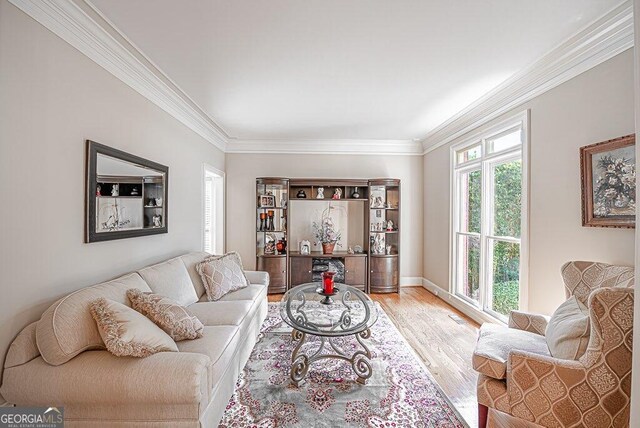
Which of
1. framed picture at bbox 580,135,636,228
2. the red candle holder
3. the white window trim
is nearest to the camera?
framed picture at bbox 580,135,636,228

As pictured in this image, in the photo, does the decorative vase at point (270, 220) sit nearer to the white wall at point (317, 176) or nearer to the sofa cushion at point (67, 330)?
the white wall at point (317, 176)

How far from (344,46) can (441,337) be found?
3.15m

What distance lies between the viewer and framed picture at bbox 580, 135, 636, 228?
6.31 feet

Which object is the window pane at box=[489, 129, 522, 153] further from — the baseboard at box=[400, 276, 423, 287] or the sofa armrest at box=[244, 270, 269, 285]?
the sofa armrest at box=[244, 270, 269, 285]

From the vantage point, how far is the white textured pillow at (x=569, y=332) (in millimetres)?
1555

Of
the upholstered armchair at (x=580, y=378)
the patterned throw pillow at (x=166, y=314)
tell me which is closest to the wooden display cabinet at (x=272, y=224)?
the patterned throw pillow at (x=166, y=314)

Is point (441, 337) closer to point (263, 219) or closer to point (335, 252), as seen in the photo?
point (335, 252)

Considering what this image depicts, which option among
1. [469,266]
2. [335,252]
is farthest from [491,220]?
[335,252]

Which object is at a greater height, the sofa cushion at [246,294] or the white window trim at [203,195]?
the white window trim at [203,195]

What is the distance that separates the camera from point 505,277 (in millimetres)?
3357

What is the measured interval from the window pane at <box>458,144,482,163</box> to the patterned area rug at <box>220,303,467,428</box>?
272cm

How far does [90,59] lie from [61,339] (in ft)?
6.34

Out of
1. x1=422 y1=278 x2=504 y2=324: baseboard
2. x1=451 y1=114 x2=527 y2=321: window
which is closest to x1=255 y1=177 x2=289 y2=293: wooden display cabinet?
x1=422 y1=278 x2=504 y2=324: baseboard

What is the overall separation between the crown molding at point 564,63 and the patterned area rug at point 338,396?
2769 mm
